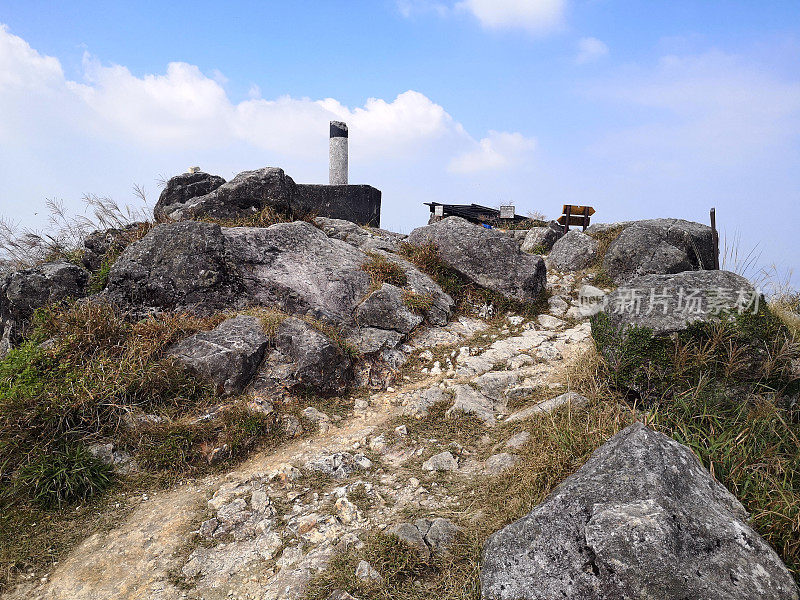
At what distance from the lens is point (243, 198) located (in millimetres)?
11344

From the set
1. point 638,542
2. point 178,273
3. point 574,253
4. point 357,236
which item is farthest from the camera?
point 574,253

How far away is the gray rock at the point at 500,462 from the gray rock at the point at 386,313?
3.86m

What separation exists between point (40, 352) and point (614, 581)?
7.17 metres

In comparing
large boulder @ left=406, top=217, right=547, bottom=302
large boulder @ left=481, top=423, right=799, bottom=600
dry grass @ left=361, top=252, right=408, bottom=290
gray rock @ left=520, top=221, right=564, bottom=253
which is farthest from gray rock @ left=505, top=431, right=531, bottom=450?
gray rock @ left=520, top=221, right=564, bottom=253

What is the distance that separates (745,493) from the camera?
396 centimetres

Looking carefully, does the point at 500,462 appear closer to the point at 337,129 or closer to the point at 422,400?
the point at 422,400

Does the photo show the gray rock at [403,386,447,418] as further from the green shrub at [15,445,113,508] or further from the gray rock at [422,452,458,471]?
the green shrub at [15,445,113,508]

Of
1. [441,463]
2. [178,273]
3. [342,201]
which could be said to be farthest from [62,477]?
[342,201]

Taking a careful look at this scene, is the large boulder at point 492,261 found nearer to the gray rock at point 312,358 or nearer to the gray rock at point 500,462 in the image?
the gray rock at point 312,358

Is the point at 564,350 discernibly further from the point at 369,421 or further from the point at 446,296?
the point at 369,421

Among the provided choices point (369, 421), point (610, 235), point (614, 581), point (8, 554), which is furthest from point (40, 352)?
point (610, 235)

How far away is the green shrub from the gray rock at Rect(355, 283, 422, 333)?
14.5 ft

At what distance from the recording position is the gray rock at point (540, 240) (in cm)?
1638

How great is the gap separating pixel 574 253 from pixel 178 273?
33.1 ft
